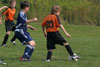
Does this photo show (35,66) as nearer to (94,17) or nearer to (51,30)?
(51,30)

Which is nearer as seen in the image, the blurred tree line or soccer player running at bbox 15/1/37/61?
soccer player running at bbox 15/1/37/61

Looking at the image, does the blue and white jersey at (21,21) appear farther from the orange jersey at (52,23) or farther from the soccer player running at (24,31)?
the orange jersey at (52,23)

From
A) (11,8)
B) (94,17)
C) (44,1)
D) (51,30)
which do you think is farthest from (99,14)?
(51,30)

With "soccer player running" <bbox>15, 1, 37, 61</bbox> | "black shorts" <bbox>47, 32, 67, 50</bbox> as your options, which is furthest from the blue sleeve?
"black shorts" <bbox>47, 32, 67, 50</bbox>

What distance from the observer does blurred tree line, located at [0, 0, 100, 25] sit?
80.4ft

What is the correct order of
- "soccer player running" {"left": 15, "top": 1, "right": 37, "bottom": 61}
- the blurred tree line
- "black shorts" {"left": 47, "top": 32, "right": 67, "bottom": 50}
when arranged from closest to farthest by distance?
"soccer player running" {"left": 15, "top": 1, "right": 37, "bottom": 61} → "black shorts" {"left": 47, "top": 32, "right": 67, "bottom": 50} → the blurred tree line

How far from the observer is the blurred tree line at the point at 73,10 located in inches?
965

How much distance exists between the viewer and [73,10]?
25.0 metres

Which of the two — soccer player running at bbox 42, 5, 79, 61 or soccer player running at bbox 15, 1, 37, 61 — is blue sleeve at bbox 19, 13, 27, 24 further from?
soccer player running at bbox 42, 5, 79, 61

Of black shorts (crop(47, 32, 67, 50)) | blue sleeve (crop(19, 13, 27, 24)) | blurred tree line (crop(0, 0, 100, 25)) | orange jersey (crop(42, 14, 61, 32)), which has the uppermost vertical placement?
blue sleeve (crop(19, 13, 27, 24))

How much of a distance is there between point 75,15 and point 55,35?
54.5 ft

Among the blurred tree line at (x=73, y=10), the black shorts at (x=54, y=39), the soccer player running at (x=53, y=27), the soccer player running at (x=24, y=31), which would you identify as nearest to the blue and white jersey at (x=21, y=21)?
the soccer player running at (x=24, y=31)

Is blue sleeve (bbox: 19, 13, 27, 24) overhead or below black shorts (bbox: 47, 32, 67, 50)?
overhead

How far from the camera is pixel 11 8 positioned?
12.4 meters
